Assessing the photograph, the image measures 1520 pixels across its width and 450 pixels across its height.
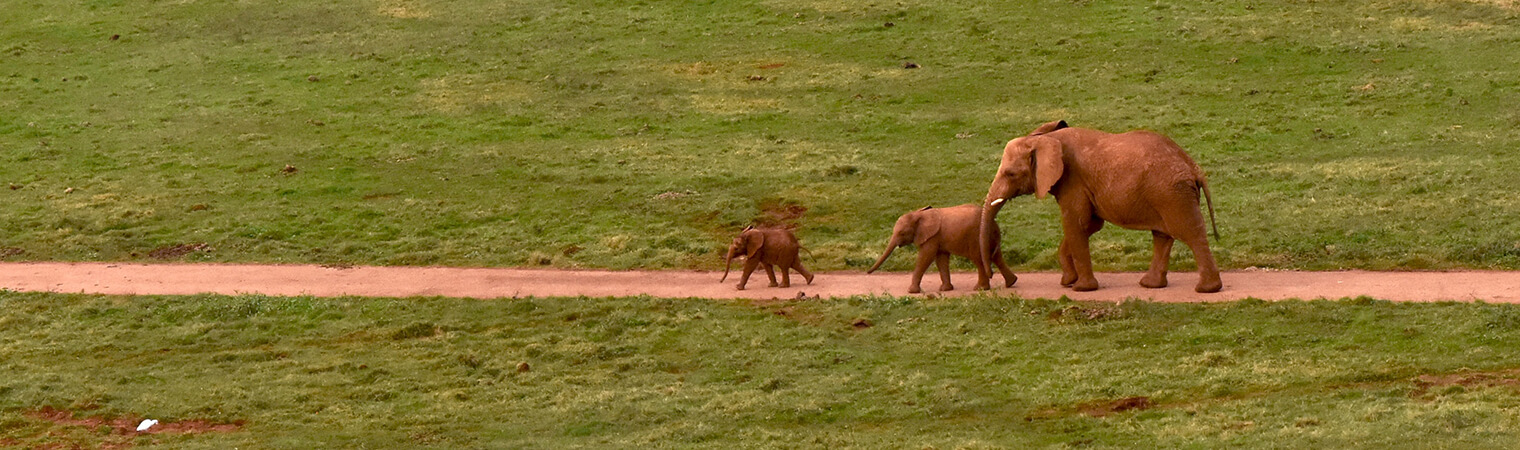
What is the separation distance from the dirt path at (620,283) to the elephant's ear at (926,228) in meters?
0.77

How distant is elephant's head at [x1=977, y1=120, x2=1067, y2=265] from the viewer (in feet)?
83.0

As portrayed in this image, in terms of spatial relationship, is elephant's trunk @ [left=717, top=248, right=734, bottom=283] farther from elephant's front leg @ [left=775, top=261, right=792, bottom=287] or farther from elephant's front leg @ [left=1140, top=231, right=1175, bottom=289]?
elephant's front leg @ [left=1140, top=231, right=1175, bottom=289]

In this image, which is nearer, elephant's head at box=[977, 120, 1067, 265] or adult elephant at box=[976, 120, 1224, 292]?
adult elephant at box=[976, 120, 1224, 292]

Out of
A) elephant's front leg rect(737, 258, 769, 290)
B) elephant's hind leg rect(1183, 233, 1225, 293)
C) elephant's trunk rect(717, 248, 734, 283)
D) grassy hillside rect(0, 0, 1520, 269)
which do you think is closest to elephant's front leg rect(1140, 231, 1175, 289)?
elephant's hind leg rect(1183, 233, 1225, 293)

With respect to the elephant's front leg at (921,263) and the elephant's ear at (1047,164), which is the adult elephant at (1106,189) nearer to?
the elephant's ear at (1047,164)

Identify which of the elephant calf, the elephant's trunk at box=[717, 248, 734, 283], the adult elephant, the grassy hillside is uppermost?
the adult elephant

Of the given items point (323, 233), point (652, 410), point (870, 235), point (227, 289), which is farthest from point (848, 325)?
point (323, 233)

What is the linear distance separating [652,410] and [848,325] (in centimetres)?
392

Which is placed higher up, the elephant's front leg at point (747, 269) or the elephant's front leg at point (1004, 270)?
the elephant's front leg at point (1004, 270)

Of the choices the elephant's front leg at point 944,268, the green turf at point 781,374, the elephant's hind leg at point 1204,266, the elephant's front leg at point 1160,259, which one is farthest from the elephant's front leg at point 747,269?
the elephant's hind leg at point 1204,266

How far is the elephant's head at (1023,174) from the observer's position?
2530 cm

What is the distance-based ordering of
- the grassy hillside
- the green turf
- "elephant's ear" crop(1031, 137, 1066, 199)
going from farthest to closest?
1. the grassy hillside
2. "elephant's ear" crop(1031, 137, 1066, 199)
3. the green turf

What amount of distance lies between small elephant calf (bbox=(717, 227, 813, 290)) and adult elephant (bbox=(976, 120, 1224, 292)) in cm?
262

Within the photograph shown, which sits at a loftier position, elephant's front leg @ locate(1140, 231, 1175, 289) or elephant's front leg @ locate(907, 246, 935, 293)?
elephant's front leg @ locate(1140, 231, 1175, 289)
